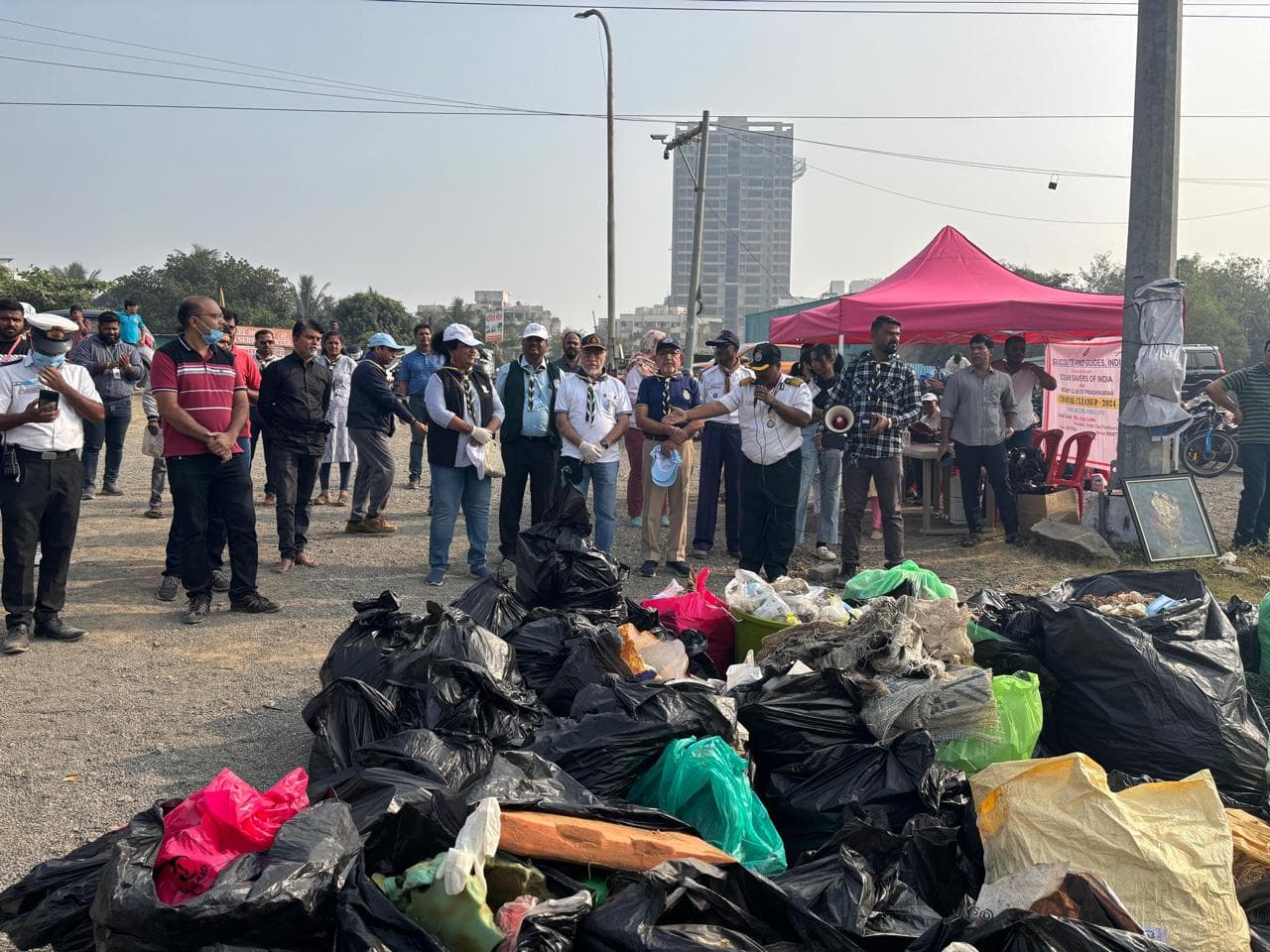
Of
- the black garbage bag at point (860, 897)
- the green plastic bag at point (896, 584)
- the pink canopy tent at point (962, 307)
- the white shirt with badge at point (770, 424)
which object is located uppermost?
the pink canopy tent at point (962, 307)

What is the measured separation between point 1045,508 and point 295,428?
6672 millimetres

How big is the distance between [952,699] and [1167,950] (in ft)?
A: 4.56

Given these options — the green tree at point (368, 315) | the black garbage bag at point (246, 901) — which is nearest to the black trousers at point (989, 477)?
the black garbage bag at point (246, 901)

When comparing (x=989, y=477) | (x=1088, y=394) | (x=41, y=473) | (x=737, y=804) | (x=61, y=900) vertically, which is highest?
(x=1088, y=394)

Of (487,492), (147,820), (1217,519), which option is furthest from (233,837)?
(1217,519)

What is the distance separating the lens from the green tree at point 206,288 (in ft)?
155

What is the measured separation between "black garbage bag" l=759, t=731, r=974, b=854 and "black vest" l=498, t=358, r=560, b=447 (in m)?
4.22

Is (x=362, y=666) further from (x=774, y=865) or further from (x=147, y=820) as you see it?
(x=774, y=865)

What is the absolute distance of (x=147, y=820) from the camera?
243 centimetres

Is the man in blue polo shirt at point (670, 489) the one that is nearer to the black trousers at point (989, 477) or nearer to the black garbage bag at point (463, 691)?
the black trousers at point (989, 477)

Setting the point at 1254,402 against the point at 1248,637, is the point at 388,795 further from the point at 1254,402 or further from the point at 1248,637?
the point at 1254,402

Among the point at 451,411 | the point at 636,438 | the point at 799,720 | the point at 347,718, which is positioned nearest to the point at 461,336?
the point at 451,411

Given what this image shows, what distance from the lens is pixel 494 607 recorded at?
4.61 metres

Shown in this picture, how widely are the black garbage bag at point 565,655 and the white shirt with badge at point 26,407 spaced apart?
2.98 metres
